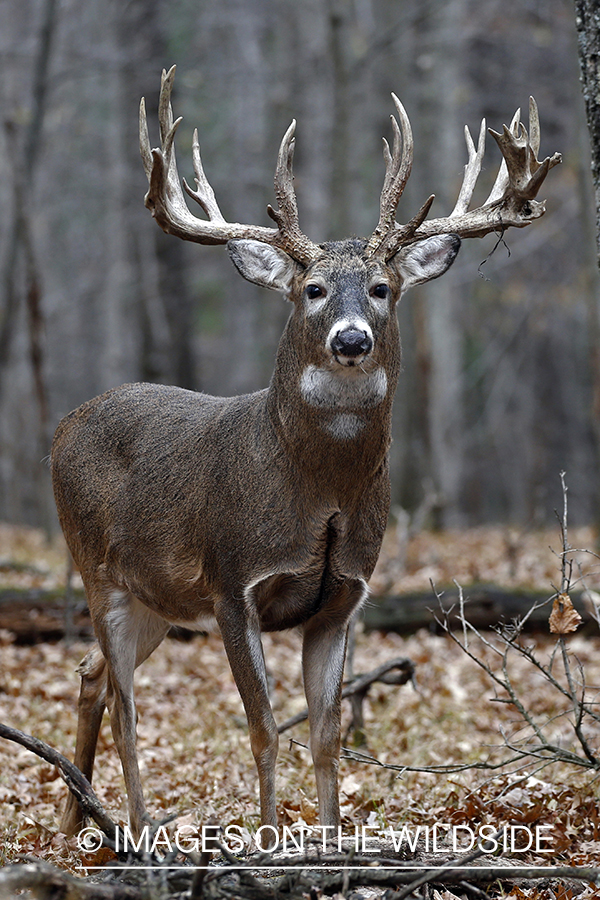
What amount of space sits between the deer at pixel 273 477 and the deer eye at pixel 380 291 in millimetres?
10

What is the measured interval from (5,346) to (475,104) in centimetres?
1436

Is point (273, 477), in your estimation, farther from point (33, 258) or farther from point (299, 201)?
point (299, 201)

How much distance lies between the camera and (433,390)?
54.1 feet

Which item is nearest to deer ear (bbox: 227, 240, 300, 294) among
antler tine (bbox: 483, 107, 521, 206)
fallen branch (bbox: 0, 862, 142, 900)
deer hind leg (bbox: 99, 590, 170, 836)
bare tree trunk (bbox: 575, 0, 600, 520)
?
antler tine (bbox: 483, 107, 521, 206)

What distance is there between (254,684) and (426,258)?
2126 mm

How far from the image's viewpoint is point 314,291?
4609 mm

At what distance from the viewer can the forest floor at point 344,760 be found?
4.86 meters

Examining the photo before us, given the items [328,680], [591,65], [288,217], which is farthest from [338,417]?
[591,65]

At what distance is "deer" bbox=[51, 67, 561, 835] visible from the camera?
4.49 metres

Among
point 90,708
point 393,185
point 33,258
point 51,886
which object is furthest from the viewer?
point 33,258

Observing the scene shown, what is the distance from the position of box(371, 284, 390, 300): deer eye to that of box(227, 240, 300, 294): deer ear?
1.35ft

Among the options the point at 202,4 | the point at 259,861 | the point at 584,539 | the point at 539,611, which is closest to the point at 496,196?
the point at 259,861

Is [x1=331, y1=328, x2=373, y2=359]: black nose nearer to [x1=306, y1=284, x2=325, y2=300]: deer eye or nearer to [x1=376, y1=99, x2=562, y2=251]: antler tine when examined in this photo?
[x1=306, y1=284, x2=325, y2=300]: deer eye

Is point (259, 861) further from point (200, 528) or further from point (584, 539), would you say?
point (584, 539)
